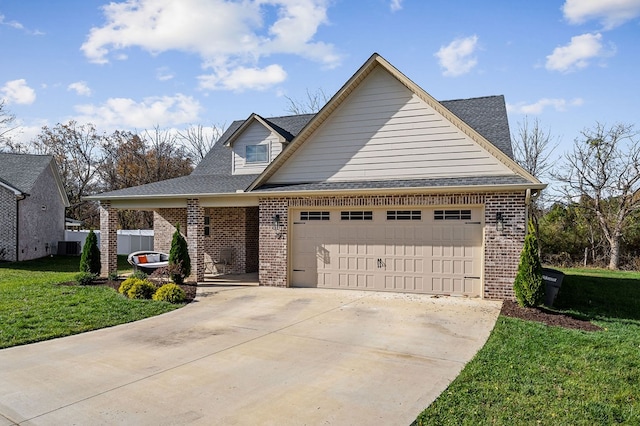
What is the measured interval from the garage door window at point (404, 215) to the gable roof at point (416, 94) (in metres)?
2.43

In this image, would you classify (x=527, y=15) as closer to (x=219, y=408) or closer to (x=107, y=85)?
(x=219, y=408)

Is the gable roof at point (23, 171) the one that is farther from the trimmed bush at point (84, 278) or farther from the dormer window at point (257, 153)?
the dormer window at point (257, 153)

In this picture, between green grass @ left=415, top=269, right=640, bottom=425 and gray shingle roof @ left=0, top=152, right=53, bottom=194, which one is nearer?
green grass @ left=415, top=269, right=640, bottom=425

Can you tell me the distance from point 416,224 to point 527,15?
6619 millimetres

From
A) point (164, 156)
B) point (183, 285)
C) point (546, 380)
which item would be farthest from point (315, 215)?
point (164, 156)

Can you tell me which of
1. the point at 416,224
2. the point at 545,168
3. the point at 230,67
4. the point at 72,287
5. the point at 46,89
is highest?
the point at 230,67

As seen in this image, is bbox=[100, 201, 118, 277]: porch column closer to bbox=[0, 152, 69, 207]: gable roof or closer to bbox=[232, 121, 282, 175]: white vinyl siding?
bbox=[232, 121, 282, 175]: white vinyl siding

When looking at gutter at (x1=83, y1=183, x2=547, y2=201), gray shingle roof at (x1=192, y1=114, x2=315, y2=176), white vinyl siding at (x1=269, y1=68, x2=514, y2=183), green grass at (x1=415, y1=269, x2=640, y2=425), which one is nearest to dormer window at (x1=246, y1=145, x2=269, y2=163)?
gray shingle roof at (x1=192, y1=114, x2=315, y2=176)

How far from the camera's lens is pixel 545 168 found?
2698 centimetres

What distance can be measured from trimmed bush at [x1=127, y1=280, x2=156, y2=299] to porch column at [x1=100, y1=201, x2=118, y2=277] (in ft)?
15.0

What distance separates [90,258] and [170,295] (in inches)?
215

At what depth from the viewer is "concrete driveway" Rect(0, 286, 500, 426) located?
4.59 m

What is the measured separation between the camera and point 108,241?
50.1ft

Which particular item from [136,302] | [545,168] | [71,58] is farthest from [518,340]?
[545,168]
